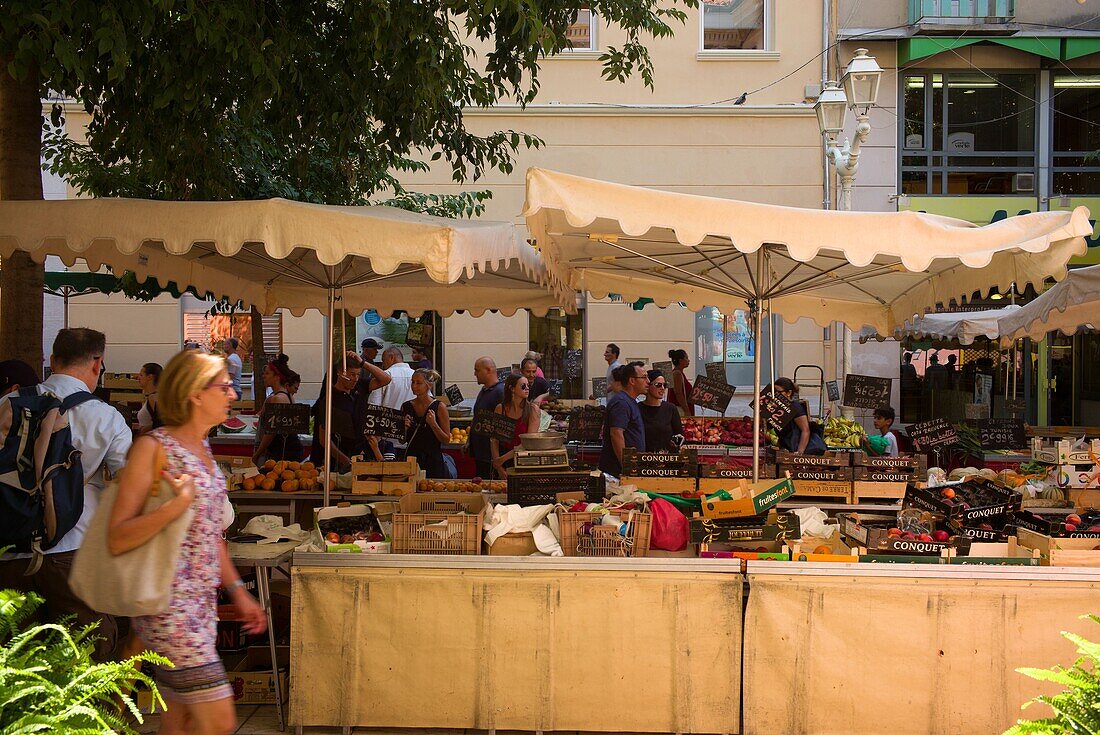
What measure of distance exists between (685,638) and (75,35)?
4.96 m

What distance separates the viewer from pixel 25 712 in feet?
8.63

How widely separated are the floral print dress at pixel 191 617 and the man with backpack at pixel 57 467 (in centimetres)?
114

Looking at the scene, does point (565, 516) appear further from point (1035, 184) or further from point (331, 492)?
point (1035, 184)

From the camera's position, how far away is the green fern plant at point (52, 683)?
258 cm

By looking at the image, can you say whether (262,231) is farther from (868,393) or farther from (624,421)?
(868,393)

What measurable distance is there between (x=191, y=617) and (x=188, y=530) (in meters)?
0.28

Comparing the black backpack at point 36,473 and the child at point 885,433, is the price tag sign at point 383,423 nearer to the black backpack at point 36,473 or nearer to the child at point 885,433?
the black backpack at point 36,473

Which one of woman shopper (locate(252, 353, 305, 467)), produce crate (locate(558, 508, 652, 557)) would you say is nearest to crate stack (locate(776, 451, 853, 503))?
produce crate (locate(558, 508, 652, 557))

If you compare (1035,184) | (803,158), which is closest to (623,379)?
(803,158)

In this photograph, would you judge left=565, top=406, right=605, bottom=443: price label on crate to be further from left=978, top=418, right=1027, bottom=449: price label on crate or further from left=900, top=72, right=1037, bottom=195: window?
left=900, top=72, right=1037, bottom=195: window

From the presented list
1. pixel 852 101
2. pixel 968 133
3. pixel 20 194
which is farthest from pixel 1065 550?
pixel 968 133

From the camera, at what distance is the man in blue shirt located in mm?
8281

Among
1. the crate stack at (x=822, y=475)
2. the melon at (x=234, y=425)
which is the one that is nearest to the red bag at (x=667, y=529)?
the crate stack at (x=822, y=475)

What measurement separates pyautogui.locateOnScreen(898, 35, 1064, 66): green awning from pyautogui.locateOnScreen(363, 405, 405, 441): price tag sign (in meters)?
11.9
